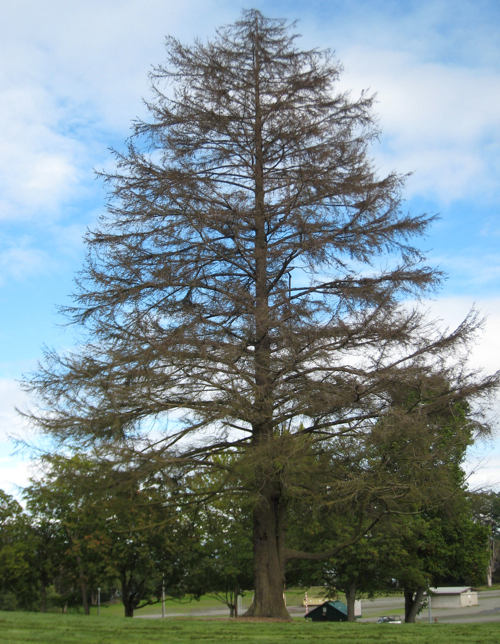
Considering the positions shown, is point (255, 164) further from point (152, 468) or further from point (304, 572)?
point (304, 572)

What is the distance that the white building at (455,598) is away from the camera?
1800 inches

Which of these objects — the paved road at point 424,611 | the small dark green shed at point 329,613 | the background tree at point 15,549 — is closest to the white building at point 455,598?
the paved road at point 424,611

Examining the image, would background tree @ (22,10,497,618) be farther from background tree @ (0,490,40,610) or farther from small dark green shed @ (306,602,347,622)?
small dark green shed @ (306,602,347,622)

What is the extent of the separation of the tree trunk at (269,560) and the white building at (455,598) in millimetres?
40702

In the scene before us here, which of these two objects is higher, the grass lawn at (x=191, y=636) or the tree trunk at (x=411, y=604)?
the grass lawn at (x=191, y=636)

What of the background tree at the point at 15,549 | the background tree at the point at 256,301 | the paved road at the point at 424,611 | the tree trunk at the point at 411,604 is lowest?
the paved road at the point at 424,611

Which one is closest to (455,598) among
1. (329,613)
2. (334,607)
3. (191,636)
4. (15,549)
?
(334,607)

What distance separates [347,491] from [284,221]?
5384mm

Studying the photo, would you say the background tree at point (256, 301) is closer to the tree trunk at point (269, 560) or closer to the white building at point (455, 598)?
the tree trunk at point (269, 560)

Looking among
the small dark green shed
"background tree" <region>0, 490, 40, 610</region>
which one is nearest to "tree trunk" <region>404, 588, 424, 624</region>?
the small dark green shed

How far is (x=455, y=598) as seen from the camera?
46.3 meters

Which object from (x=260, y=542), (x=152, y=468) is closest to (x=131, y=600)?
(x=260, y=542)

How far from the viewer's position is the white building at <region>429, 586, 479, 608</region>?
45719 millimetres

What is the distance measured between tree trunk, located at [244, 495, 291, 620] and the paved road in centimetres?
2615
